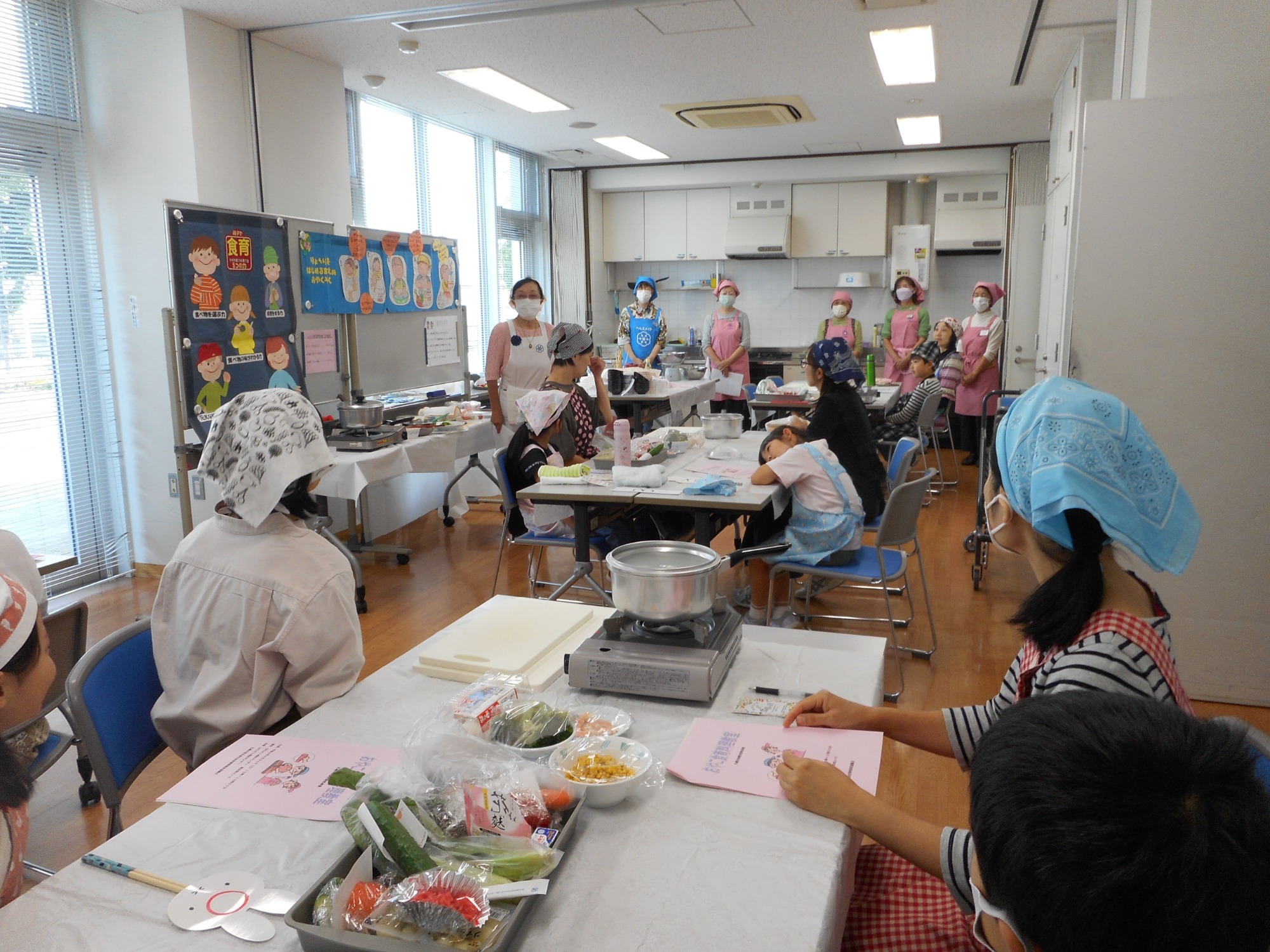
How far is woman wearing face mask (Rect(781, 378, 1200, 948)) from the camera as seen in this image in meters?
1.26

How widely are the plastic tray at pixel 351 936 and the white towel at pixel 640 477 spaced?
248 centimetres

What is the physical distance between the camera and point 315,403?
4.98 metres

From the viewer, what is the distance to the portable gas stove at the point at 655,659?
5.18 ft

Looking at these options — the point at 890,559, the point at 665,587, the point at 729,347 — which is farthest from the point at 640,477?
the point at 729,347

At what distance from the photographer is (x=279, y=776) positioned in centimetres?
139

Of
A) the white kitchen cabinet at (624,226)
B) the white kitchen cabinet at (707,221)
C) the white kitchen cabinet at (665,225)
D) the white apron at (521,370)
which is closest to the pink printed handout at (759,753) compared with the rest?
the white apron at (521,370)

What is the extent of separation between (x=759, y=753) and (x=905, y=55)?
196 inches

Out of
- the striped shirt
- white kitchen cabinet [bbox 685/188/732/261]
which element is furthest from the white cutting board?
white kitchen cabinet [bbox 685/188/732/261]

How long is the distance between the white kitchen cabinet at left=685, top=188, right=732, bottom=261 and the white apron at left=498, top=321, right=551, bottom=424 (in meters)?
4.41

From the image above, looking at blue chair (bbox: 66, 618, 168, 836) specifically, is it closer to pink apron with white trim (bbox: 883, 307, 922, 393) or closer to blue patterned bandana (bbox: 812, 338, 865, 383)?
blue patterned bandana (bbox: 812, 338, 865, 383)

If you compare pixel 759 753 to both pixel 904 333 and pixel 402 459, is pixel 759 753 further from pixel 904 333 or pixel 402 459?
pixel 904 333

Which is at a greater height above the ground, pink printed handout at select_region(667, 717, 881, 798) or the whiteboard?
the whiteboard

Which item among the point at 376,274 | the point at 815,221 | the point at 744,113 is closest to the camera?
the point at 376,274

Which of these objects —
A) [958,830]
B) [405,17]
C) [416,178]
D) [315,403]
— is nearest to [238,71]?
Result: [405,17]
